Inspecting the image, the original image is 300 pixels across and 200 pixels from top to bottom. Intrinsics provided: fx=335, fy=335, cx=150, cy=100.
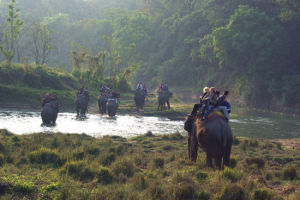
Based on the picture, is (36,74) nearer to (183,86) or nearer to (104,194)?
(104,194)

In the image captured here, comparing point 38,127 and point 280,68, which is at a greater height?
point 280,68

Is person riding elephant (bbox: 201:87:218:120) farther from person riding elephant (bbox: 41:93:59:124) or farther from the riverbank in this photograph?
person riding elephant (bbox: 41:93:59:124)

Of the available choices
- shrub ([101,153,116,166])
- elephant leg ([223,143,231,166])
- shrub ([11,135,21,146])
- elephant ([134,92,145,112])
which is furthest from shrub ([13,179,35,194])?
elephant ([134,92,145,112])

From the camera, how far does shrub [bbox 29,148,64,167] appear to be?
9406 millimetres

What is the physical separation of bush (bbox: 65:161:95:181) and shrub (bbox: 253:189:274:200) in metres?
3.89

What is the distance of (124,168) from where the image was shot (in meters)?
9.13

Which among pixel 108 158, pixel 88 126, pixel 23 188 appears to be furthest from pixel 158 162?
pixel 88 126

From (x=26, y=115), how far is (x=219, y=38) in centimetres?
3511

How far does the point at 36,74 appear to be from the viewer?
33.6 m

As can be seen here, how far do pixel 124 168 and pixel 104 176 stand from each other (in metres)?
0.97

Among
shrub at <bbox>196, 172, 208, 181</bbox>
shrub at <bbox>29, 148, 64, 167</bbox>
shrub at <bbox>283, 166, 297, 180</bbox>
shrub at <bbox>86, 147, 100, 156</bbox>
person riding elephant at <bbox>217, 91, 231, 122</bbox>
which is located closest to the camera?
shrub at <bbox>196, 172, 208, 181</bbox>

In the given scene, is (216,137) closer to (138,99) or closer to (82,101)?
(82,101)

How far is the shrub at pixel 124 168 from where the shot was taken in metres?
8.98

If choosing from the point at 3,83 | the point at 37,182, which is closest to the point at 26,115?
the point at 3,83
